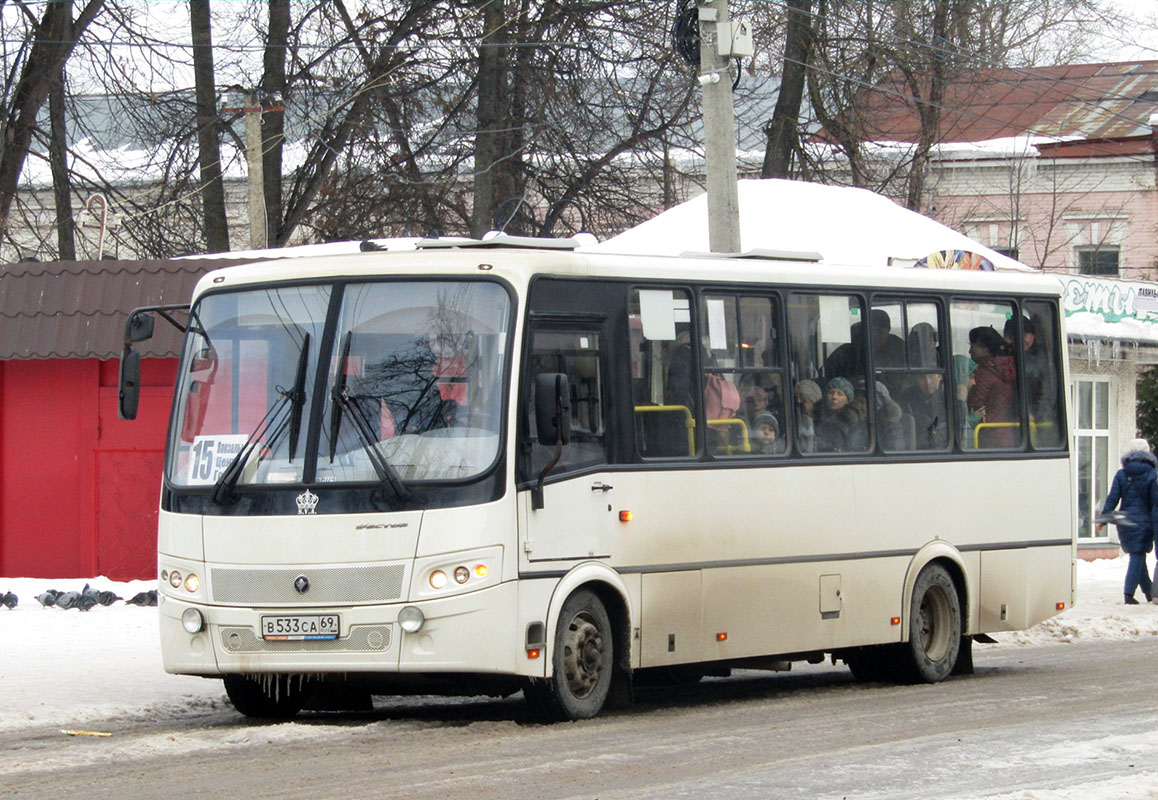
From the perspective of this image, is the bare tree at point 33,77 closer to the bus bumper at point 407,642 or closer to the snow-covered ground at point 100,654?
the snow-covered ground at point 100,654

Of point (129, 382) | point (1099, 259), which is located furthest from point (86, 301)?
point (1099, 259)

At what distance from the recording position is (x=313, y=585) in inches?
387

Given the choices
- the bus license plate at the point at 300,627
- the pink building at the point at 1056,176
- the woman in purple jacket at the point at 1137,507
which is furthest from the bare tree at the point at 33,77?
the bus license plate at the point at 300,627

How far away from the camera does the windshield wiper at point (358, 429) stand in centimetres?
974

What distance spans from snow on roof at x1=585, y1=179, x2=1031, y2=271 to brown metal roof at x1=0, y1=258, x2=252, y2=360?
18.6ft

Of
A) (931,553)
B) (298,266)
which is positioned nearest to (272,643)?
(298,266)

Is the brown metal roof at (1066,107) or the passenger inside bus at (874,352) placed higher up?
the brown metal roof at (1066,107)

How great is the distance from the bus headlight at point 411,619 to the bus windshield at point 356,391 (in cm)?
62

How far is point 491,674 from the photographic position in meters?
9.84

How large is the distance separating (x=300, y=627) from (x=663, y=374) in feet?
8.88

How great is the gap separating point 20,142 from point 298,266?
65.9ft

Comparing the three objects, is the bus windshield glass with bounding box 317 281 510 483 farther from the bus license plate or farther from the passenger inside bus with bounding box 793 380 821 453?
the passenger inside bus with bounding box 793 380 821 453

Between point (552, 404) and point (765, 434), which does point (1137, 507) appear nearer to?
point (765, 434)

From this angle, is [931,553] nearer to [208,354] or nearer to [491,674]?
[491,674]
